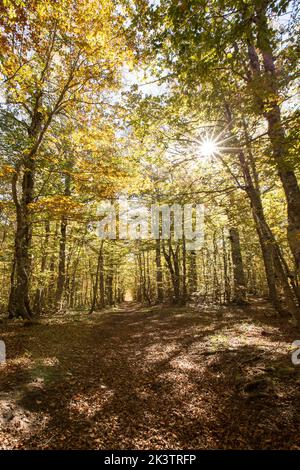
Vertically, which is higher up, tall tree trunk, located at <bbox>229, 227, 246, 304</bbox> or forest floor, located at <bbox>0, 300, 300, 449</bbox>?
tall tree trunk, located at <bbox>229, 227, 246, 304</bbox>

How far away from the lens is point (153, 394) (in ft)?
18.7

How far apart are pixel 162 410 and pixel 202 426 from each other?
95 centimetres

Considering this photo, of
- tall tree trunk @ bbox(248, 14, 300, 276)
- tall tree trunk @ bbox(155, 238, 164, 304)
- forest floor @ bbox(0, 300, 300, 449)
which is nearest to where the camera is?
forest floor @ bbox(0, 300, 300, 449)

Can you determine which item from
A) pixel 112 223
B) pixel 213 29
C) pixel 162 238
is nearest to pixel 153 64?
pixel 213 29

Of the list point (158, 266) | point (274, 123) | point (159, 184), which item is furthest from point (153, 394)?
point (158, 266)

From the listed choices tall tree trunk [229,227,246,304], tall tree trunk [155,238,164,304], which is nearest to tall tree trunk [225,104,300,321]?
tall tree trunk [229,227,246,304]

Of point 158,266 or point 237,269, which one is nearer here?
point 237,269

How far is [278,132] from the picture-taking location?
20.6ft

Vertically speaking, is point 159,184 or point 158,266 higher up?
point 159,184

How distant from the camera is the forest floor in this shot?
4062 millimetres

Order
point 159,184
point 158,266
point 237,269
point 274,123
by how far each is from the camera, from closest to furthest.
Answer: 1. point 274,123
2. point 159,184
3. point 237,269
4. point 158,266

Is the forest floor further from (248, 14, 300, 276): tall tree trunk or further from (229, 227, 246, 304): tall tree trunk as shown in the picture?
(229, 227, 246, 304): tall tree trunk

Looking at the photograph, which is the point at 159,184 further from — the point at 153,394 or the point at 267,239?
the point at 153,394
